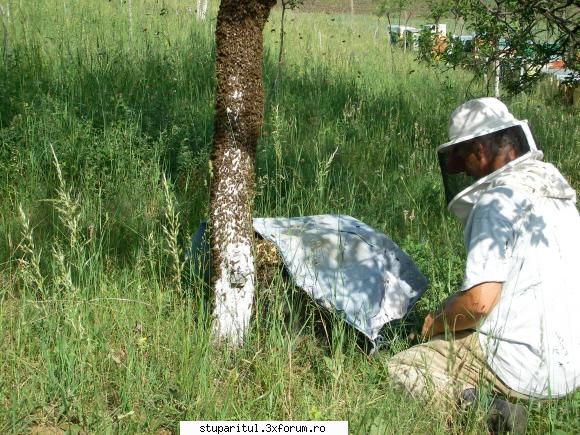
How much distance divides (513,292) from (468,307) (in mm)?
210

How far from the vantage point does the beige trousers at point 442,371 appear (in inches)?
124

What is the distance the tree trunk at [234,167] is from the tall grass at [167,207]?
0.15 m

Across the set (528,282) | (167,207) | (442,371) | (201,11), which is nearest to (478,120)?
(528,282)

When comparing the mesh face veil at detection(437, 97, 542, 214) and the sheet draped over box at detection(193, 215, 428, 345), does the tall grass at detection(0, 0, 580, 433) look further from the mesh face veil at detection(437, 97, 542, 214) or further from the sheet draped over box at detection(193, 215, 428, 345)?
the mesh face veil at detection(437, 97, 542, 214)

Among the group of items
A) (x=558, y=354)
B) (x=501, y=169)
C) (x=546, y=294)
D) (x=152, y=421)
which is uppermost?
(x=501, y=169)

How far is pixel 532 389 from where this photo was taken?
3.18 meters

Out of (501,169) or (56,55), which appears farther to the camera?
(56,55)

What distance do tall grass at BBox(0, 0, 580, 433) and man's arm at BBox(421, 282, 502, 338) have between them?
380mm

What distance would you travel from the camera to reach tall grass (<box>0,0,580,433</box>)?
299cm

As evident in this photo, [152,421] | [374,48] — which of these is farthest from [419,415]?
[374,48]

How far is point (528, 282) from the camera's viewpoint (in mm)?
3146

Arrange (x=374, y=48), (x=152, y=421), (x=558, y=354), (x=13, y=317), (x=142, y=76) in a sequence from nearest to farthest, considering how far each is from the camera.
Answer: (x=152, y=421)
(x=558, y=354)
(x=13, y=317)
(x=142, y=76)
(x=374, y=48)

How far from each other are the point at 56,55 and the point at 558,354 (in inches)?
215

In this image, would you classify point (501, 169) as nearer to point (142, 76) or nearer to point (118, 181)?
point (118, 181)
